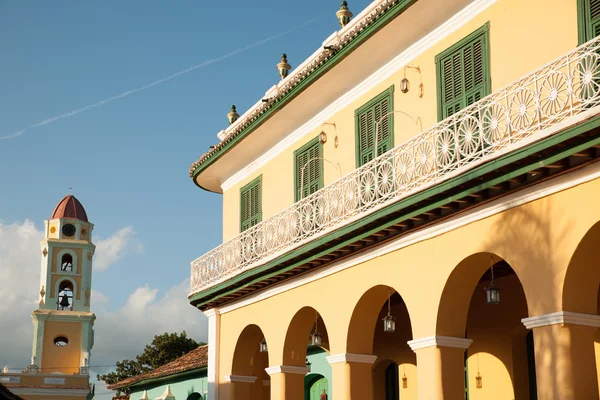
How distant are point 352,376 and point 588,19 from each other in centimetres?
692

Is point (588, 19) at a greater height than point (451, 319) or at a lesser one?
greater

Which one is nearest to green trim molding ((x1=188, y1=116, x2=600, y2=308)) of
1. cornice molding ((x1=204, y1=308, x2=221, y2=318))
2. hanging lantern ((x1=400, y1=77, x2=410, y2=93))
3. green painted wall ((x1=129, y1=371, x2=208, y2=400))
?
cornice molding ((x1=204, y1=308, x2=221, y2=318))

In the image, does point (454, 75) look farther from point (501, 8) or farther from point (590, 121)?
point (590, 121)

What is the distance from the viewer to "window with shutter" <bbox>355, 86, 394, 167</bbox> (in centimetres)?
1669

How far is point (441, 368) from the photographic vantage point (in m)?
14.1

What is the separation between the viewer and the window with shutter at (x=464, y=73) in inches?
568

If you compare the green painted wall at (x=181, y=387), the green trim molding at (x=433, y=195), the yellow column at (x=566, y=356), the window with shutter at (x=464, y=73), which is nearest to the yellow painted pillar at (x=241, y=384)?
the green trim molding at (x=433, y=195)

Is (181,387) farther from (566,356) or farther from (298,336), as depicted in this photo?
(566,356)

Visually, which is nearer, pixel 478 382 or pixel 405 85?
pixel 405 85

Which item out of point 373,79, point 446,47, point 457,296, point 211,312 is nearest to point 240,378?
point 211,312

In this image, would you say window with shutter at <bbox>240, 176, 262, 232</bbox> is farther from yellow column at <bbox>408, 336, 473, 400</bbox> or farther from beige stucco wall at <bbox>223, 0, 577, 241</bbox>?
yellow column at <bbox>408, 336, 473, 400</bbox>

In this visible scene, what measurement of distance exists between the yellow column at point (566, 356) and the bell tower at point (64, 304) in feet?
171

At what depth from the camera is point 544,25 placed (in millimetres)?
13398

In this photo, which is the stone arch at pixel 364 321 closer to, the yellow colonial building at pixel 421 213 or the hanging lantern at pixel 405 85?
the yellow colonial building at pixel 421 213
